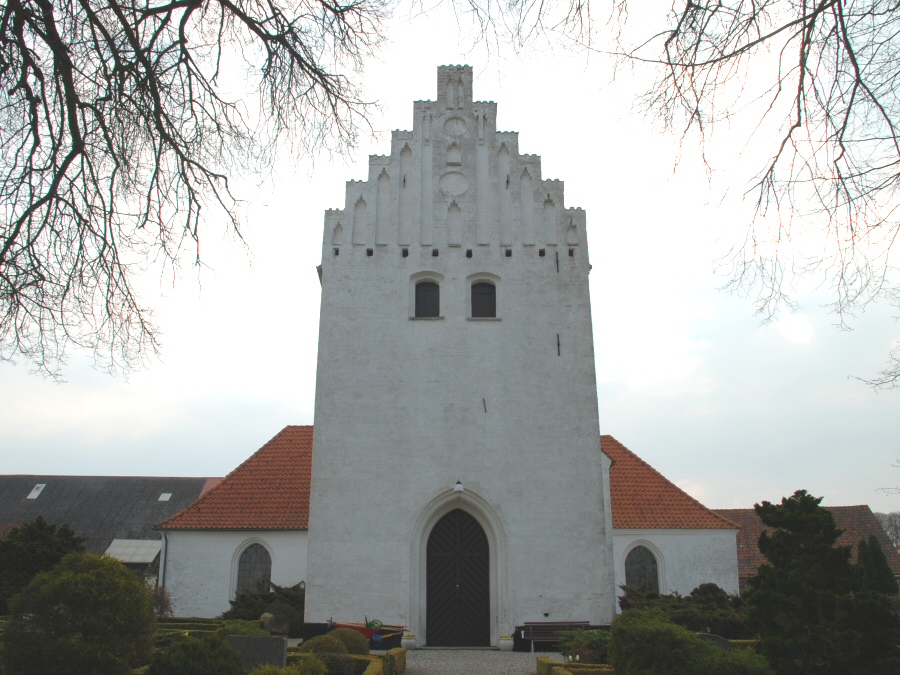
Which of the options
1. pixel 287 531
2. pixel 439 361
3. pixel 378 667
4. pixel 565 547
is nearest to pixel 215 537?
pixel 287 531

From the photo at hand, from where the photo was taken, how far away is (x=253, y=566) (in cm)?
1814

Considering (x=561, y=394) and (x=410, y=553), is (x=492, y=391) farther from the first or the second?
(x=410, y=553)

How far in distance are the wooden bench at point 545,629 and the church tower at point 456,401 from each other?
31 cm

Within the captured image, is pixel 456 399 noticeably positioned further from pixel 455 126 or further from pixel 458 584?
pixel 455 126

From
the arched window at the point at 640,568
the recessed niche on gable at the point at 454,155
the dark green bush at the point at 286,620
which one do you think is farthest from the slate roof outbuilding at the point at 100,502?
the recessed niche on gable at the point at 454,155

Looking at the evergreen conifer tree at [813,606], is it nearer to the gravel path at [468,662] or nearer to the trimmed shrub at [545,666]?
the trimmed shrub at [545,666]

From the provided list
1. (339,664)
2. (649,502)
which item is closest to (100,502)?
(649,502)

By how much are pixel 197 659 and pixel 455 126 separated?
12197mm

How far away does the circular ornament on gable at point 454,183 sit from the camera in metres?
15.8

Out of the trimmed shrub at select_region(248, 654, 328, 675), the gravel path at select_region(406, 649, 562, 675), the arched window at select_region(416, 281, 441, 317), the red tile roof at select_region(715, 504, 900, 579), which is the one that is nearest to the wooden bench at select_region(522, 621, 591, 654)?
the gravel path at select_region(406, 649, 562, 675)

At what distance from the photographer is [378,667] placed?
9.16 meters

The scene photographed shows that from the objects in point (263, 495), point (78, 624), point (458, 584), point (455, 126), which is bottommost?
point (78, 624)

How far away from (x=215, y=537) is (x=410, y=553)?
6.94m

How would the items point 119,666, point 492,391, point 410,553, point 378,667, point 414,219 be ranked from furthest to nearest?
point 414,219
point 492,391
point 410,553
point 378,667
point 119,666
